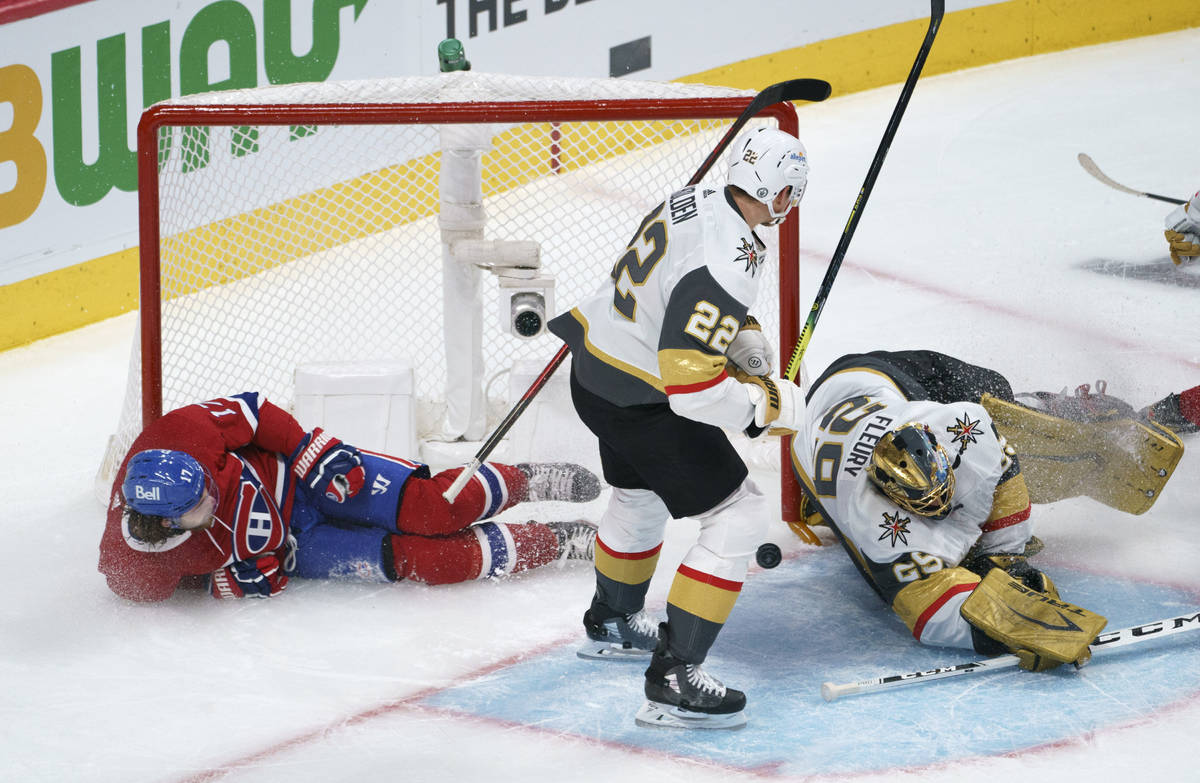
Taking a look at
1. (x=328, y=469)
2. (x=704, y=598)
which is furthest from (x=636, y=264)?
(x=328, y=469)

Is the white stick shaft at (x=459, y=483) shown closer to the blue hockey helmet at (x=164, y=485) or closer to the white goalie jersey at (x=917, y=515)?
the blue hockey helmet at (x=164, y=485)

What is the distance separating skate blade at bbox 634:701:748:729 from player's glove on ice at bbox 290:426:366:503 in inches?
37.5

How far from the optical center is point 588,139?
4.38 m

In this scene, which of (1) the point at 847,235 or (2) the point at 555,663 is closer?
(2) the point at 555,663

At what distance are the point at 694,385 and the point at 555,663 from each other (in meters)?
0.82

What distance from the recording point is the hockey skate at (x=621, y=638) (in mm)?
2943

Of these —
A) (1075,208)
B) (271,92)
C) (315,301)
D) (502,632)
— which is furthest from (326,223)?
(1075,208)

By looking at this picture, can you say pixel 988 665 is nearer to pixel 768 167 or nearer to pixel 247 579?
pixel 768 167

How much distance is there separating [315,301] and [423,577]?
4.01 ft

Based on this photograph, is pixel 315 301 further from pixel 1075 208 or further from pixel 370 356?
pixel 1075 208

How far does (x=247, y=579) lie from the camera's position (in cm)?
319

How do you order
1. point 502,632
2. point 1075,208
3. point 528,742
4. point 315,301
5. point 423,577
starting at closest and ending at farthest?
point 528,742 → point 502,632 → point 423,577 → point 315,301 → point 1075,208

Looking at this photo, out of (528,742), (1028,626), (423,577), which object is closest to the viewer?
(528,742)

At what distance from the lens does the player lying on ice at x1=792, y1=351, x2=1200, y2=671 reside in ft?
9.24
